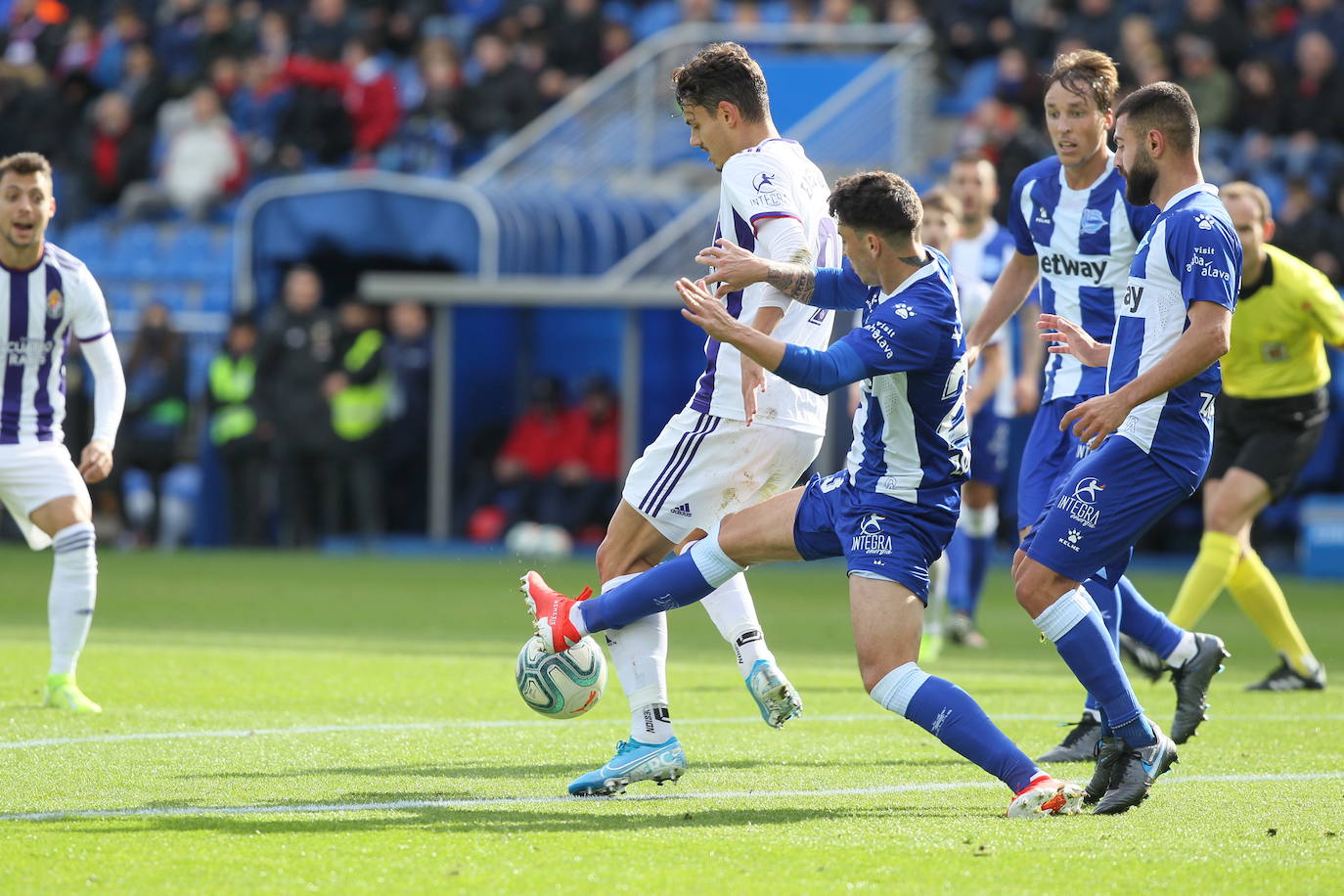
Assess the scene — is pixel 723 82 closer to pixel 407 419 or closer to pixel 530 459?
pixel 530 459

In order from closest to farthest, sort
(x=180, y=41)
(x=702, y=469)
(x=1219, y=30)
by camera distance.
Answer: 1. (x=702, y=469)
2. (x=1219, y=30)
3. (x=180, y=41)

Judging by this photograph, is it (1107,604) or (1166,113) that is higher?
(1166,113)

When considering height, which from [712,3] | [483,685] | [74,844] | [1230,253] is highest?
[712,3]

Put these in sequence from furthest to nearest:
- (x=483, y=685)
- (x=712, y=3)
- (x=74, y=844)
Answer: (x=712, y=3) < (x=483, y=685) < (x=74, y=844)

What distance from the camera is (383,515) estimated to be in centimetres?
1975

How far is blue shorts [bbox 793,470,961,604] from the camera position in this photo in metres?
5.31

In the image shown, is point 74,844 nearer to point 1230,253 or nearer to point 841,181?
point 841,181

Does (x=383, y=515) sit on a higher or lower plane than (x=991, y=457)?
lower

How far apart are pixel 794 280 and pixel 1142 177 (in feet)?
3.51

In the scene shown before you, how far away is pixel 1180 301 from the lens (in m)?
5.53

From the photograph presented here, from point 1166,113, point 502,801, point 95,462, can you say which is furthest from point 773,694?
point 95,462

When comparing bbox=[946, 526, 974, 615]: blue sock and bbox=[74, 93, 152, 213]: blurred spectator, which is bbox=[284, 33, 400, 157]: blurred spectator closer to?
bbox=[74, 93, 152, 213]: blurred spectator

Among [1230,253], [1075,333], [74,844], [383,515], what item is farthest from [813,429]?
[383,515]

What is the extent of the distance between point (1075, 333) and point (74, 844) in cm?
316
